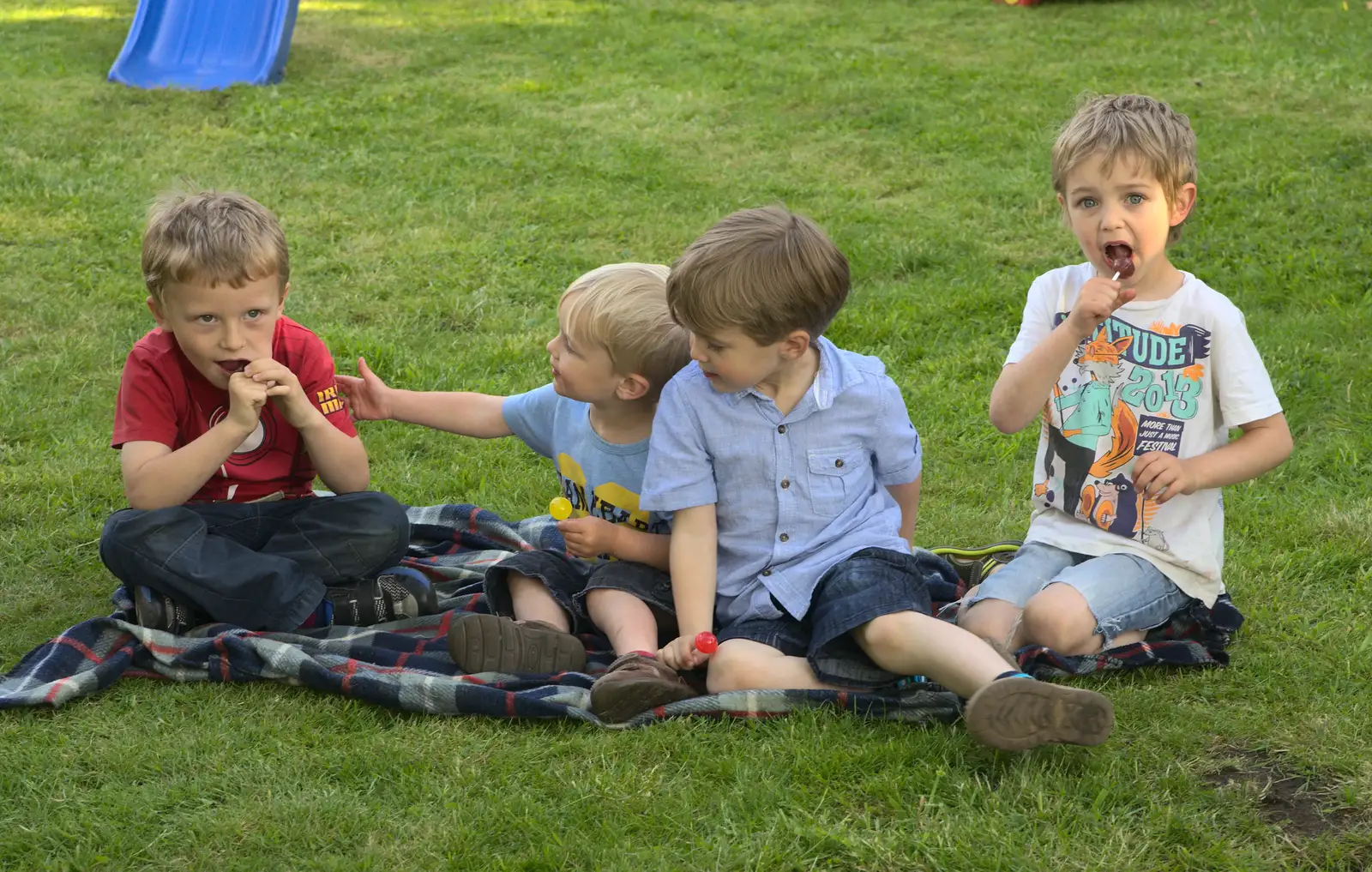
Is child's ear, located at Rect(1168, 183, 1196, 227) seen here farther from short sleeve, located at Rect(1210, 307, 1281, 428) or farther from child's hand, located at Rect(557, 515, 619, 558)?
child's hand, located at Rect(557, 515, 619, 558)

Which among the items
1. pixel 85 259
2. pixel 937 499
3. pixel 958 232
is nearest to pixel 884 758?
pixel 937 499

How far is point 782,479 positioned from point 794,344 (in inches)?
12.5

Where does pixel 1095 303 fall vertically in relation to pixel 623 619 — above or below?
above

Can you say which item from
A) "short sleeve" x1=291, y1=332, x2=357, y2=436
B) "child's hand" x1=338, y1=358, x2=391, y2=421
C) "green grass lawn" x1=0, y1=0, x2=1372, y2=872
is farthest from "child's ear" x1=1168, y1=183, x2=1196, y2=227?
"short sleeve" x1=291, y1=332, x2=357, y2=436

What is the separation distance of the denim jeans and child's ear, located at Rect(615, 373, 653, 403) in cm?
74

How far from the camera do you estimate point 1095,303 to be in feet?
9.92

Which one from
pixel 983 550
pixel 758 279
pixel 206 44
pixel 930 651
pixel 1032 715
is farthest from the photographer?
pixel 206 44

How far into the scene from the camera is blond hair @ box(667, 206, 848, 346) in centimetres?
301

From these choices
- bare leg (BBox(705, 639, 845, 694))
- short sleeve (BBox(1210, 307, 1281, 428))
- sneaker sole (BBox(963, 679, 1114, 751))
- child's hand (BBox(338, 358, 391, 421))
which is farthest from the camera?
child's hand (BBox(338, 358, 391, 421))

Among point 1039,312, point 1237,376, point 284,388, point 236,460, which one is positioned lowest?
point 236,460

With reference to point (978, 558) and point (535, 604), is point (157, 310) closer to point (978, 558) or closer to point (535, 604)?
point (535, 604)

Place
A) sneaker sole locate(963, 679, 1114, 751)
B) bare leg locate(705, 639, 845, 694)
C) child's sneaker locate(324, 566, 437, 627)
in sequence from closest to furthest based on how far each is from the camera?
sneaker sole locate(963, 679, 1114, 751), bare leg locate(705, 639, 845, 694), child's sneaker locate(324, 566, 437, 627)

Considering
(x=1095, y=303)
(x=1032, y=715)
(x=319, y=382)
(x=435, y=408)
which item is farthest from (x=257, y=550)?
(x=1095, y=303)

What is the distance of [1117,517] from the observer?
341 centimetres
